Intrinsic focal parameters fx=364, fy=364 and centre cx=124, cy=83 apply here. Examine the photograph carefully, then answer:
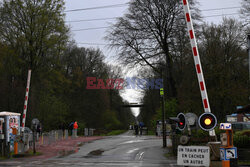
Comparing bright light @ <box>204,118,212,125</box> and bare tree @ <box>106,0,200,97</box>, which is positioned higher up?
bare tree @ <box>106,0,200,97</box>

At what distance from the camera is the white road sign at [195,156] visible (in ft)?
27.8

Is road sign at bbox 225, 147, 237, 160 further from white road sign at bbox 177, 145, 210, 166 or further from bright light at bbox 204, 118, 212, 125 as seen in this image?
bright light at bbox 204, 118, 212, 125

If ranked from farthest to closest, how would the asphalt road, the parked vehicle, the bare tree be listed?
the bare tree
the parked vehicle
the asphalt road

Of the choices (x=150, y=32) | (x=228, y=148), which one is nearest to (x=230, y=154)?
(x=228, y=148)

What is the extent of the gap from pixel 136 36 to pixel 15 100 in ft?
42.3

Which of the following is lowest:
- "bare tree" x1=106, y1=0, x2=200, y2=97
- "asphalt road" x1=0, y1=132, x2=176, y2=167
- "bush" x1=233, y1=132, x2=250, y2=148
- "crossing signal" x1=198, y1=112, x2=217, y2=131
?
"asphalt road" x1=0, y1=132, x2=176, y2=167

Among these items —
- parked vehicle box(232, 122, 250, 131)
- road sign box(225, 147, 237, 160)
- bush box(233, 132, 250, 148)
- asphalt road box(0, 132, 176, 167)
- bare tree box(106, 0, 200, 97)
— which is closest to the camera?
road sign box(225, 147, 237, 160)

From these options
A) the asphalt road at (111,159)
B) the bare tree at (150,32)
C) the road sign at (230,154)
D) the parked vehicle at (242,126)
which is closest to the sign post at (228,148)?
the road sign at (230,154)

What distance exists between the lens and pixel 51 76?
1687 inches

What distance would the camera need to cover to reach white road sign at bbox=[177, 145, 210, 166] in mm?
8469

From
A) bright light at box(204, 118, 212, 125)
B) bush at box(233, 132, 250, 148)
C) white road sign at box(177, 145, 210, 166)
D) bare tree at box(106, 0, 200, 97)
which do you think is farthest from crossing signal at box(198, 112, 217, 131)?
bare tree at box(106, 0, 200, 97)

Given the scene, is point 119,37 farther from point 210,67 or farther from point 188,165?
point 188,165

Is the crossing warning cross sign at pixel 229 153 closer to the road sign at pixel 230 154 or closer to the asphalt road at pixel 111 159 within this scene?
the road sign at pixel 230 154

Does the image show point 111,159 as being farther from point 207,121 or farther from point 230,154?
point 230,154
